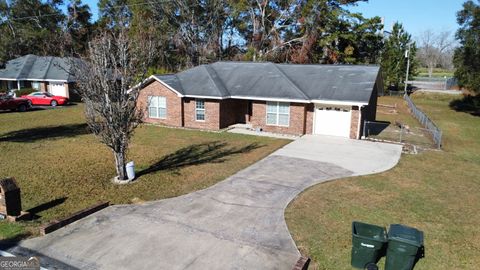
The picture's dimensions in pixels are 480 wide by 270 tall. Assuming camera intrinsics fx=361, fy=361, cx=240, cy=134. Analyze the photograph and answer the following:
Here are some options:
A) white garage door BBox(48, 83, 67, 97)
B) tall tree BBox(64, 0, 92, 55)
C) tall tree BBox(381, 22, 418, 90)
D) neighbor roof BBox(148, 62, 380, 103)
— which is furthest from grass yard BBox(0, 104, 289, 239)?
tall tree BBox(381, 22, 418, 90)

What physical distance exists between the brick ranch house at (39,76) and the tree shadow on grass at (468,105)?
42.9 meters

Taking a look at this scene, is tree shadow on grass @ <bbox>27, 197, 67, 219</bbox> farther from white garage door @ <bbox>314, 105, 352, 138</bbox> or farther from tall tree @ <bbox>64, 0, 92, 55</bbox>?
tall tree @ <bbox>64, 0, 92, 55</bbox>

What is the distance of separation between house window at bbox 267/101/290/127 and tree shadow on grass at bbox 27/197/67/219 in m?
14.8

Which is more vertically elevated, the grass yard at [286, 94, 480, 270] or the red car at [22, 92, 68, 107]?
the red car at [22, 92, 68, 107]

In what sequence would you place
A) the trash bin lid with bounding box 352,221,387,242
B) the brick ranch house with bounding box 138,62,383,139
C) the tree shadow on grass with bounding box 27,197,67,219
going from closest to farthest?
the trash bin lid with bounding box 352,221,387,242
the tree shadow on grass with bounding box 27,197,67,219
the brick ranch house with bounding box 138,62,383,139

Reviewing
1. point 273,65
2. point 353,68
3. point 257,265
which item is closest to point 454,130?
point 353,68

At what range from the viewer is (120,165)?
1359cm

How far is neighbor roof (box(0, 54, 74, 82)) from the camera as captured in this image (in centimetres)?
4000

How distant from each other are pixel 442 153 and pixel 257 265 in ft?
50.6

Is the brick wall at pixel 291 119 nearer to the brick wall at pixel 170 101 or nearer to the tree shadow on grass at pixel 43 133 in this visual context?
the brick wall at pixel 170 101

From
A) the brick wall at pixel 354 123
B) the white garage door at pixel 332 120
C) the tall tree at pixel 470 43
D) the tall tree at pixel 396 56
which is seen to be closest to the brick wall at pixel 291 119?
the white garage door at pixel 332 120

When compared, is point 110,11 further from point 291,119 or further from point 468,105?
point 468,105

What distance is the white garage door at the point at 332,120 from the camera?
22.4m

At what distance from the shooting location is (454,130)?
27406 millimetres
